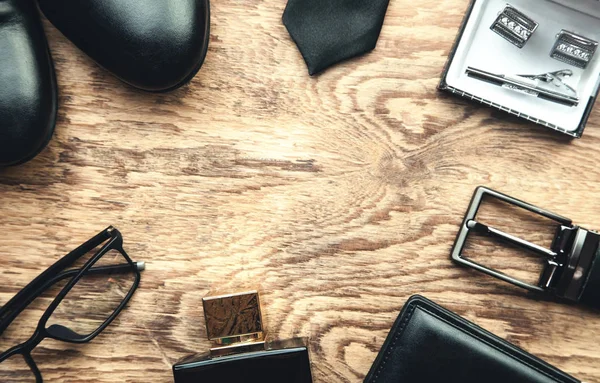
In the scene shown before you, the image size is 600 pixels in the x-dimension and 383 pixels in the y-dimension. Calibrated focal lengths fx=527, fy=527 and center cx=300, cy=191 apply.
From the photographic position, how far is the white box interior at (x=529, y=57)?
596 mm

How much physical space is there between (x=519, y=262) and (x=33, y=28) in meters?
0.62

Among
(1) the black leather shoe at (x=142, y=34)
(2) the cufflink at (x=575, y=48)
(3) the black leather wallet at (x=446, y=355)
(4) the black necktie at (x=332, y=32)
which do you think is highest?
(2) the cufflink at (x=575, y=48)

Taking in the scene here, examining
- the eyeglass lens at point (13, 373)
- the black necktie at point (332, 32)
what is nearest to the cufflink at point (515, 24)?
the black necktie at point (332, 32)

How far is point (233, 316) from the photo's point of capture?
0.59 metres

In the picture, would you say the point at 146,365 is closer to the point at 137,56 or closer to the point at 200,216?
the point at 200,216

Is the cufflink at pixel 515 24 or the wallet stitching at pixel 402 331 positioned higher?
the cufflink at pixel 515 24

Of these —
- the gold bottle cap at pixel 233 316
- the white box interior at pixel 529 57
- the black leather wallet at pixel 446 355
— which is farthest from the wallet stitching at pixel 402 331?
the white box interior at pixel 529 57

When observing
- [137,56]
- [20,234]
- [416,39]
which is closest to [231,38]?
[137,56]

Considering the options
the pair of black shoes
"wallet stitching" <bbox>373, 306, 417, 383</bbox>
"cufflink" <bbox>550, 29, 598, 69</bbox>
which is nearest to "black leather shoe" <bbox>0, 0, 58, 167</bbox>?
the pair of black shoes

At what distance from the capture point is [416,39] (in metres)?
0.62

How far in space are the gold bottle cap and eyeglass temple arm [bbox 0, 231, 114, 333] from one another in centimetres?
15

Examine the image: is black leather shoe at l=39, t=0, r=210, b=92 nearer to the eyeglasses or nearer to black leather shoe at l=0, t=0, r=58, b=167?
black leather shoe at l=0, t=0, r=58, b=167

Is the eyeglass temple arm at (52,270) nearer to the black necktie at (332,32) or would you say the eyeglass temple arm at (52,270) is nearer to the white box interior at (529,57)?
the black necktie at (332,32)

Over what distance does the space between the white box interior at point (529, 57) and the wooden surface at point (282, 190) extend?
22 mm
